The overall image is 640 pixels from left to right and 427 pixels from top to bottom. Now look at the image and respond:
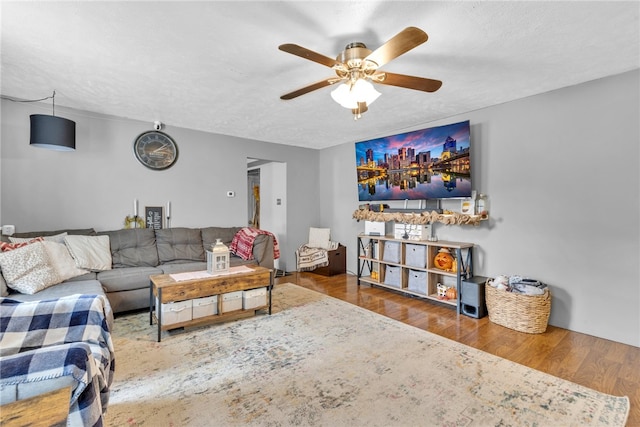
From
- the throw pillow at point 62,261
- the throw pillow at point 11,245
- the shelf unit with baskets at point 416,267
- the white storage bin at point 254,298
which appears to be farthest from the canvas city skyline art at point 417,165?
the throw pillow at point 11,245

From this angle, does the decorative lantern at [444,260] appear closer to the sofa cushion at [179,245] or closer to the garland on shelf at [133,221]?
the sofa cushion at [179,245]

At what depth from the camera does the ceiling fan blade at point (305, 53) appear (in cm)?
167

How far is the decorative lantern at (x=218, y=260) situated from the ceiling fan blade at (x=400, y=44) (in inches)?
88.9

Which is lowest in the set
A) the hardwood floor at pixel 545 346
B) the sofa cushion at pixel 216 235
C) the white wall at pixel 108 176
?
the hardwood floor at pixel 545 346

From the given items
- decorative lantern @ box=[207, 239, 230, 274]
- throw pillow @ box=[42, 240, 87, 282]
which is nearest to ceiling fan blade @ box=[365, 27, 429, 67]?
decorative lantern @ box=[207, 239, 230, 274]

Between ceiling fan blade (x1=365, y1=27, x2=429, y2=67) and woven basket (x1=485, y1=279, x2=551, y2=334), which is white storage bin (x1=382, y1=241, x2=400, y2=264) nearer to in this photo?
woven basket (x1=485, y1=279, x2=551, y2=334)

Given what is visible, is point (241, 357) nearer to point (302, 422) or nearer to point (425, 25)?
point (302, 422)

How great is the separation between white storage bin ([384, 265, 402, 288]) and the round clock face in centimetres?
349

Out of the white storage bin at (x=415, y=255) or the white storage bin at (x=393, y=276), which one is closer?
the white storage bin at (x=415, y=255)

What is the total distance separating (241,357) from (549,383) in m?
2.21

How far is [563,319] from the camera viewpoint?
2979 millimetres

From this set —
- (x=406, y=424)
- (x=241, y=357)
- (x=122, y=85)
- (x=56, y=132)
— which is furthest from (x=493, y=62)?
(x=56, y=132)

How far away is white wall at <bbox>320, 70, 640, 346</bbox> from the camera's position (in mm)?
2633

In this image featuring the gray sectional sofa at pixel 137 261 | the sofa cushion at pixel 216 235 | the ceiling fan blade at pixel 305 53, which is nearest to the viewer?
the ceiling fan blade at pixel 305 53
